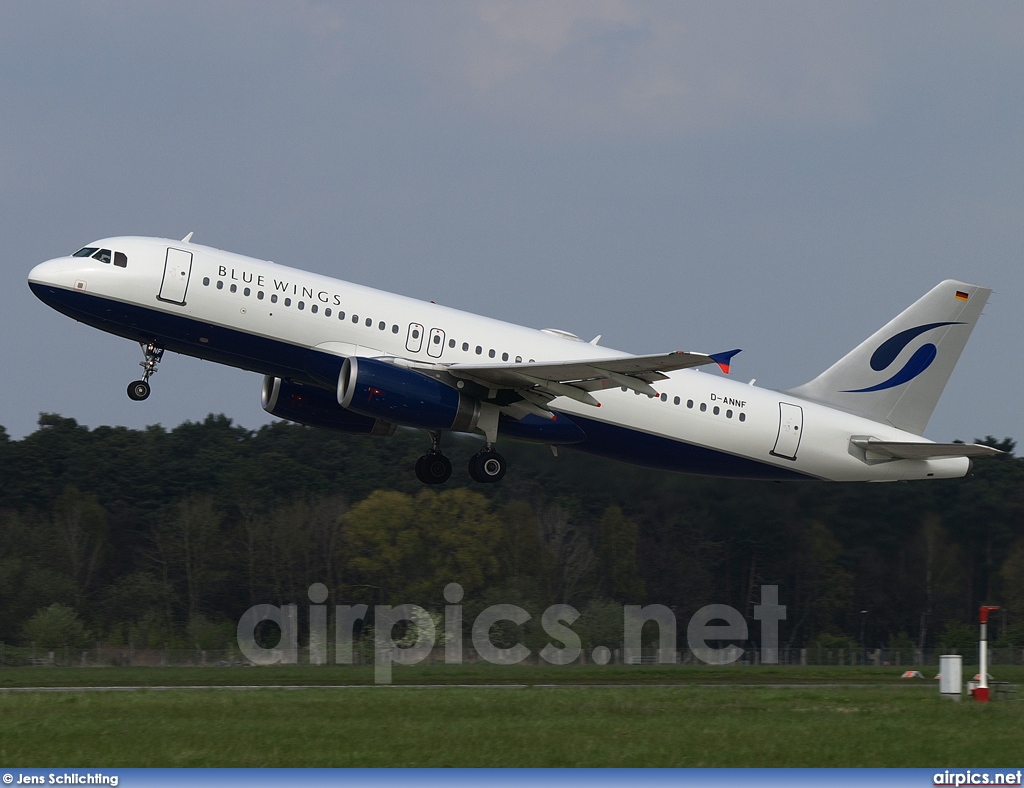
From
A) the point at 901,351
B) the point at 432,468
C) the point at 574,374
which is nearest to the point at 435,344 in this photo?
the point at 574,374

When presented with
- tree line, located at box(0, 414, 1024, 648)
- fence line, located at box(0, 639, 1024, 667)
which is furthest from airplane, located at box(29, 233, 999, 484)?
fence line, located at box(0, 639, 1024, 667)

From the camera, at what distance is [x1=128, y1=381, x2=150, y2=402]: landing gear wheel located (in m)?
33.2

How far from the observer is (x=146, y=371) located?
33156mm

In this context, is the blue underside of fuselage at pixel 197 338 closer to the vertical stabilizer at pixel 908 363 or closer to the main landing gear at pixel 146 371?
the main landing gear at pixel 146 371

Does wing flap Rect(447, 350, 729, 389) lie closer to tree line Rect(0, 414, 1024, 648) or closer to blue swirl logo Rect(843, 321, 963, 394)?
tree line Rect(0, 414, 1024, 648)

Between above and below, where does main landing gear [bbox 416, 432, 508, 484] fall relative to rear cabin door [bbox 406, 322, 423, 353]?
below

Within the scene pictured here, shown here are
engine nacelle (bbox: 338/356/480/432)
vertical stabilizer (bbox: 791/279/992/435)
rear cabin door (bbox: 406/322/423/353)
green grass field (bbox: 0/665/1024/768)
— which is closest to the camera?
green grass field (bbox: 0/665/1024/768)

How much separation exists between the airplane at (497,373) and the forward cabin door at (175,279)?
35 mm

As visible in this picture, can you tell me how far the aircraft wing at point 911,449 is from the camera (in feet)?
115

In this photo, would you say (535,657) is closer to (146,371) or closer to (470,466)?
(470,466)

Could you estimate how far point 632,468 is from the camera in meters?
39.0

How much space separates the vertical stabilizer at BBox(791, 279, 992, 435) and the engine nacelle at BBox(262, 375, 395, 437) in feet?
40.8

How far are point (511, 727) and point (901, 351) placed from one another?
2077 cm

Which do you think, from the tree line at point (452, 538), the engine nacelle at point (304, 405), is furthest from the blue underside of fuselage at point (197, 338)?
the tree line at point (452, 538)
